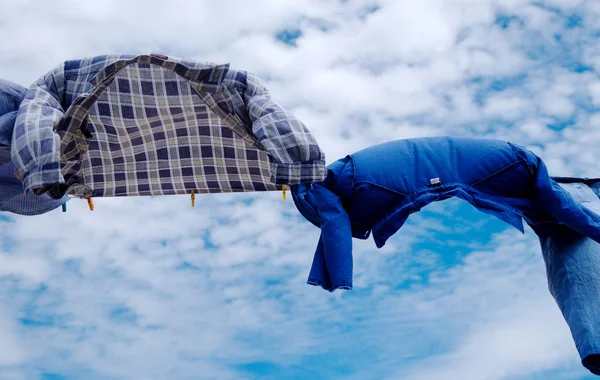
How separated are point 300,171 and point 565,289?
147 centimetres

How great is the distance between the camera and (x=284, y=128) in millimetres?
2834

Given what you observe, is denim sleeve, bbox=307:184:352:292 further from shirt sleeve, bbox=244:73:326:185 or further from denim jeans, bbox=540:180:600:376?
denim jeans, bbox=540:180:600:376

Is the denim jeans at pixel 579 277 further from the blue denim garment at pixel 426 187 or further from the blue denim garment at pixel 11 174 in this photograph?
the blue denim garment at pixel 11 174

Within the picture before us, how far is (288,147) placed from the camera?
281cm

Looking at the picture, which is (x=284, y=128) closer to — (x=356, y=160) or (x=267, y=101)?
(x=267, y=101)

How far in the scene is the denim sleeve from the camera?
2.91 meters

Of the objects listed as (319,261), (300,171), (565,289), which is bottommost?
(565,289)

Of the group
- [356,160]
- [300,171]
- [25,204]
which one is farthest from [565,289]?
[25,204]

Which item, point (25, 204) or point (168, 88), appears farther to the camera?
point (25, 204)

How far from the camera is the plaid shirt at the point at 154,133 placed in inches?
111

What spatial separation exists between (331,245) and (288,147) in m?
0.45

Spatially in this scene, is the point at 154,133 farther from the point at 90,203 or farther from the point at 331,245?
the point at 331,245

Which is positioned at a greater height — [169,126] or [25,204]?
[169,126]

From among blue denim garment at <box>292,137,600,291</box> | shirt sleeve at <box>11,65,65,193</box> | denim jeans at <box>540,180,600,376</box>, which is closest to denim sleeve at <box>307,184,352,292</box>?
blue denim garment at <box>292,137,600,291</box>
